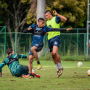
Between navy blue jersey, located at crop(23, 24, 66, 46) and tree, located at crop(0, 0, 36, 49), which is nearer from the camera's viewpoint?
navy blue jersey, located at crop(23, 24, 66, 46)

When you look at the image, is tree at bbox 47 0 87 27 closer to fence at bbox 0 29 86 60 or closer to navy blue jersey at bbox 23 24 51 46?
fence at bbox 0 29 86 60

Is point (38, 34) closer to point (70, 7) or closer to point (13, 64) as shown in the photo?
point (13, 64)

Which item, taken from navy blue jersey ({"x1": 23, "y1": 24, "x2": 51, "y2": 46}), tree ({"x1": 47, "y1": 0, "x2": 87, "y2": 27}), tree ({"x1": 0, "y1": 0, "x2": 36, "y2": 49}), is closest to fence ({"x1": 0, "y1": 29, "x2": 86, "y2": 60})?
tree ({"x1": 47, "y1": 0, "x2": 87, "y2": 27})

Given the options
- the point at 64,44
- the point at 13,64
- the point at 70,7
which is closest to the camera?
the point at 13,64

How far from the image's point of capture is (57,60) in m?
9.62

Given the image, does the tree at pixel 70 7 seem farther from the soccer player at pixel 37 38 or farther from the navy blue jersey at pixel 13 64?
the navy blue jersey at pixel 13 64

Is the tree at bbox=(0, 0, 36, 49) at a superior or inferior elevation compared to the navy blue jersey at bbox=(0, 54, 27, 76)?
superior

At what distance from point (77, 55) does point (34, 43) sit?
1083 centimetres

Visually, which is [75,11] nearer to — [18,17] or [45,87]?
[18,17]

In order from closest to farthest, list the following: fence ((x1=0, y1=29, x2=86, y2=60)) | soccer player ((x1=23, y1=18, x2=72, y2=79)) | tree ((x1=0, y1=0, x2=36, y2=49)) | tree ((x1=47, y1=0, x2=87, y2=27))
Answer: soccer player ((x1=23, y1=18, x2=72, y2=79)) < fence ((x1=0, y1=29, x2=86, y2=60)) < tree ((x1=47, y1=0, x2=87, y2=27)) < tree ((x1=0, y1=0, x2=36, y2=49))

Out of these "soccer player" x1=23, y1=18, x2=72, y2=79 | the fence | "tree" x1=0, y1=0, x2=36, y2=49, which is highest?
"tree" x1=0, y1=0, x2=36, y2=49

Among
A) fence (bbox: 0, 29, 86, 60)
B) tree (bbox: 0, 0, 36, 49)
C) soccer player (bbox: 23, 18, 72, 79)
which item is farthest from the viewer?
tree (bbox: 0, 0, 36, 49)

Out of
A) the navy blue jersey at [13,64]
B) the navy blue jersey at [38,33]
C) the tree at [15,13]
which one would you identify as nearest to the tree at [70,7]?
the tree at [15,13]

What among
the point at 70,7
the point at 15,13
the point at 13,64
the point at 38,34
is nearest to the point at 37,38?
the point at 38,34
